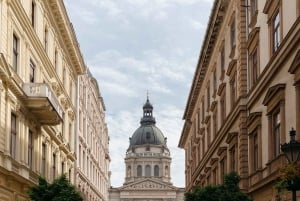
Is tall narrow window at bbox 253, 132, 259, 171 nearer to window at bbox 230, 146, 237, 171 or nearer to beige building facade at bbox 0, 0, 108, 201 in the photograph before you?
window at bbox 230, 146, 237, 171

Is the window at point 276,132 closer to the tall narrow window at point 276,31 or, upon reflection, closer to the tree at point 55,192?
the tall narrow window at point 276,31

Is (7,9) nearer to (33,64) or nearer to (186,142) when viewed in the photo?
(33,64)

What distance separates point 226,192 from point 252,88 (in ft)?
18.3

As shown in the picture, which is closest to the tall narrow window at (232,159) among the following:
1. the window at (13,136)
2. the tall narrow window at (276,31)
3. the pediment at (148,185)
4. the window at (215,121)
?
the window at (215,121)

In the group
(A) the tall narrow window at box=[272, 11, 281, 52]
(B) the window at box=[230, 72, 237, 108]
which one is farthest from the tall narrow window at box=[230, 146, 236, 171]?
(A) the tall narrow window at box=[272, 11, 281, 52]

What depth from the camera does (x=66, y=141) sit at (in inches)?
1740

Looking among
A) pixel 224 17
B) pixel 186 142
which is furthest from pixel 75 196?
pixel 186 142

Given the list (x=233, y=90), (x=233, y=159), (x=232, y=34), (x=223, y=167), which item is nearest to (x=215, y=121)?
(x=223, y=167)

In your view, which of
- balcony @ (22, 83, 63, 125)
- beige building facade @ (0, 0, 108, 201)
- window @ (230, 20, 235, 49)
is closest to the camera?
beige building facade @ (0, 0, 108, 201)

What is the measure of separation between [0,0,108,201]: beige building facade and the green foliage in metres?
5.51

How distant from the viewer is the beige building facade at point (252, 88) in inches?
909

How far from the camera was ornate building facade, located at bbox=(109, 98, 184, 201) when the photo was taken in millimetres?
169750

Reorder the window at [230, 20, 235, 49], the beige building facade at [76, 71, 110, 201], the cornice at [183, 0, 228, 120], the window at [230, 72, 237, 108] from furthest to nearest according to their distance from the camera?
the beige building facade at [76, 71, 110, 201] → the cornice at [183, 0, 228, 120] → the window at [230, 20, 235, 49] → the window at [230, 72, 237, 108]

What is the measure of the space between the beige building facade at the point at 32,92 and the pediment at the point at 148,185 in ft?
414
